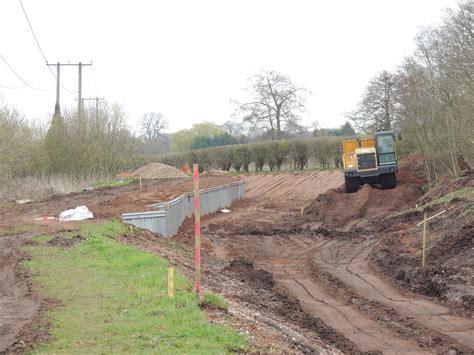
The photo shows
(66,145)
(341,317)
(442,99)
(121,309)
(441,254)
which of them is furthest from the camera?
(66,145)

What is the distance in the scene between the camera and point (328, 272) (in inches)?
656

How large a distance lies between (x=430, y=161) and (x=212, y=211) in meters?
13.3

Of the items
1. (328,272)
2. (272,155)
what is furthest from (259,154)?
(328,272)

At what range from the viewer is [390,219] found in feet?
86.1

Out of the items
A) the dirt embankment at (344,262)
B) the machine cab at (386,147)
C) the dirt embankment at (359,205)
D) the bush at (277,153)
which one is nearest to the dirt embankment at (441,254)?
the dirt embankment at (344,262)

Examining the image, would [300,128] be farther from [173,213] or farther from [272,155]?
[173,213]

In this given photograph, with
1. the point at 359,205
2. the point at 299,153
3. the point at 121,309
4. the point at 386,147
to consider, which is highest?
the point at 299,153

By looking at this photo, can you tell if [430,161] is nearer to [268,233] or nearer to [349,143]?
[349,143]

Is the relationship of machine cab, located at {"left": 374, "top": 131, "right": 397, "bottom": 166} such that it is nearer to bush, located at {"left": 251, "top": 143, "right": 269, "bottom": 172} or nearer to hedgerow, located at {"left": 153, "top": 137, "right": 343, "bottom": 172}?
hedgerow, located at {"left": 153, "top": 137, "right": 343, "bottom": 172}

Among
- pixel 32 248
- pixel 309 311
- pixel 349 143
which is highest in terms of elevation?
pixel 349 143

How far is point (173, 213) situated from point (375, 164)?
15.7 meters

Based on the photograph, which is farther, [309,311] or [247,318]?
[309,311]

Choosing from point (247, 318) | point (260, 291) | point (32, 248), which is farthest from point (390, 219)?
point (247, 318)

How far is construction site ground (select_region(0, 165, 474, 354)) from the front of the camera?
30.3ft
